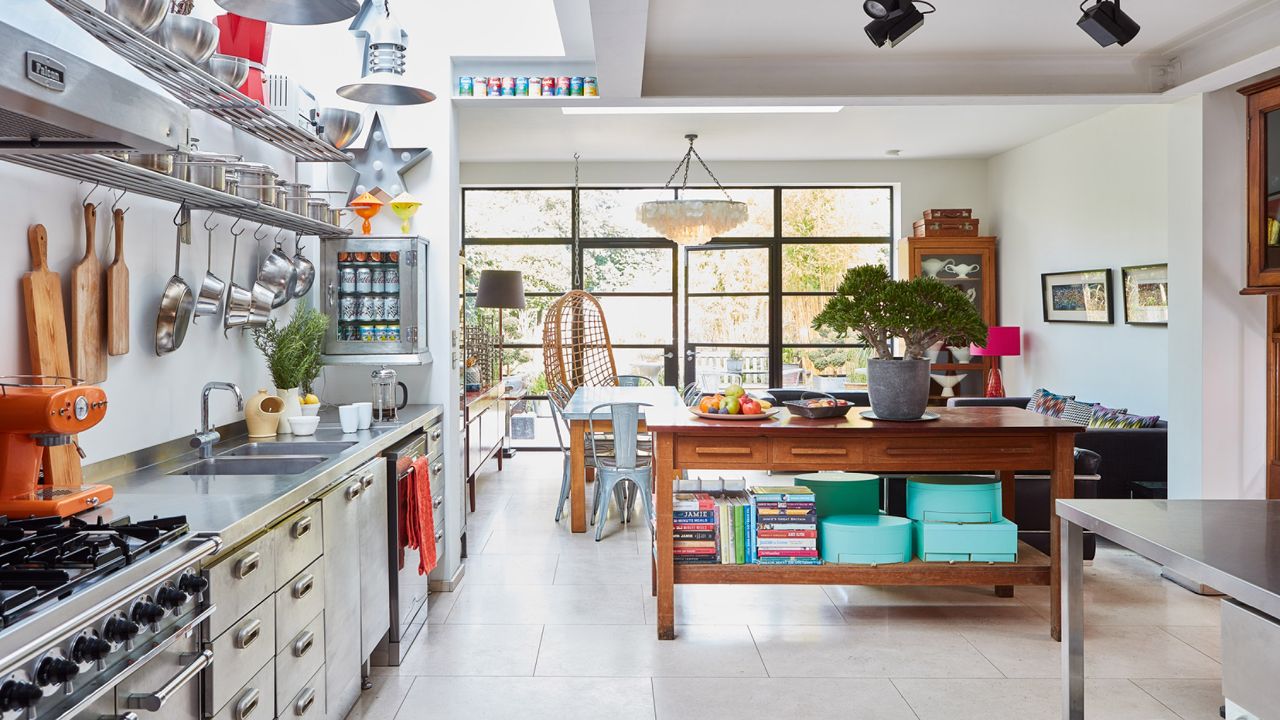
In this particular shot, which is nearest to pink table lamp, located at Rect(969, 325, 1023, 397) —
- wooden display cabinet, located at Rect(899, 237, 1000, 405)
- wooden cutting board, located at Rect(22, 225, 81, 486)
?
wooden display cabinet, located at Rect(899, 237, 1000, 405)

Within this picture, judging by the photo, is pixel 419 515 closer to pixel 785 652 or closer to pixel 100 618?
pixel 785 652

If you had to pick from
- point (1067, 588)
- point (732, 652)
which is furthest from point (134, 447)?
point (1067, 588)

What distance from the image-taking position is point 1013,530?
388cm

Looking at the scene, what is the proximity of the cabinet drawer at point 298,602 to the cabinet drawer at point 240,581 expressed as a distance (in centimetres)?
10

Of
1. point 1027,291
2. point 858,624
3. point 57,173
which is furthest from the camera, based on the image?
point 1027,291

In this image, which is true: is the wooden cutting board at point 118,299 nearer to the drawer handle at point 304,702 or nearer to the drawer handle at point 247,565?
the drawer handle at point 247,565

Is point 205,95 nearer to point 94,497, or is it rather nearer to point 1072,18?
point 94,497

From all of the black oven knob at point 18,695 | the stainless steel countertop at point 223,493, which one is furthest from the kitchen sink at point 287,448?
the black oven knob at point 18,695

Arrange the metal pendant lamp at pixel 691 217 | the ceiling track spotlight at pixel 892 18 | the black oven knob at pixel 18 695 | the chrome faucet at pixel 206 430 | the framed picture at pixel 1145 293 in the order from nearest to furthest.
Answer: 1. the black oven knob at pixel 18 695
2. the chrome faucet at pixel 206 430
3. the ceiling track spotlight at pixel 892 18
4. the framed picture at pixel 1145 293
5. the metal pendant lamp at pixel 691 217

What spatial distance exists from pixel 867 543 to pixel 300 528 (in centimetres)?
236

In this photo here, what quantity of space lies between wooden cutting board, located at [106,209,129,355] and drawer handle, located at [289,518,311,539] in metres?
0.79

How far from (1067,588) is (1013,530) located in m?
1.73

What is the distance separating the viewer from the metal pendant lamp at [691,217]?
22.4ft

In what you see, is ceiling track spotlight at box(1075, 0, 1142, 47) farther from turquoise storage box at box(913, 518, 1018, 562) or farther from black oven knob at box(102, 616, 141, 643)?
black oven knob at box(102, 616, 141, 643)
